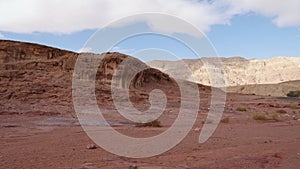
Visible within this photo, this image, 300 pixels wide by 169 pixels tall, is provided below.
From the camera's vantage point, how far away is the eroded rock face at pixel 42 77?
21.6 meters

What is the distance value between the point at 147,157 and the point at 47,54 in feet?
115

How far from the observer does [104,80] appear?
33.5 meters

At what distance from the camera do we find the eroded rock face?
21.6 m

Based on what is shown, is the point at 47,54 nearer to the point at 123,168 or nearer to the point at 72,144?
the point at 72,144

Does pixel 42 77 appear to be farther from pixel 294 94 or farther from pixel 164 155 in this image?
pixel 294 94

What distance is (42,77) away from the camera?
29750 mm

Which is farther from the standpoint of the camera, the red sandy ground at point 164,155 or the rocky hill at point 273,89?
the rocky hill at point 273,89

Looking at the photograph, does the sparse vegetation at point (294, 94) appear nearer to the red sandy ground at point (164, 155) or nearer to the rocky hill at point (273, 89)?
the rocky hill at point (273, 89)

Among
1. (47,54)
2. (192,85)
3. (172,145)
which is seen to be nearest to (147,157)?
(172,145)

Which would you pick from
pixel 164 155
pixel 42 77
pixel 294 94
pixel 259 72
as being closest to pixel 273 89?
pixel 294 94

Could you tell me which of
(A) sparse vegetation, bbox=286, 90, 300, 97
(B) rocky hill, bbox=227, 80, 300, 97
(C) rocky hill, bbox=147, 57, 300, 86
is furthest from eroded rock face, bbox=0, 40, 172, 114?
(C) rocky hill, bbox=147, 57, 300, 86

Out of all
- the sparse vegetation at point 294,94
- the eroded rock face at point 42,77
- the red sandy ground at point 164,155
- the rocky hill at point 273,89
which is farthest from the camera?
the rocky hill at point 273,89

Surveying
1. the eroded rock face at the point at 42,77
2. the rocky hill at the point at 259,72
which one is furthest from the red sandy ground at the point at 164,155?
the rocky hill at the point at 259,72

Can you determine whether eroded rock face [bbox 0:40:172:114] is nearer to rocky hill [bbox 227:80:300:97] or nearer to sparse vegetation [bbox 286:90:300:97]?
sparse vegetation [bbox 286:90:300:97]
